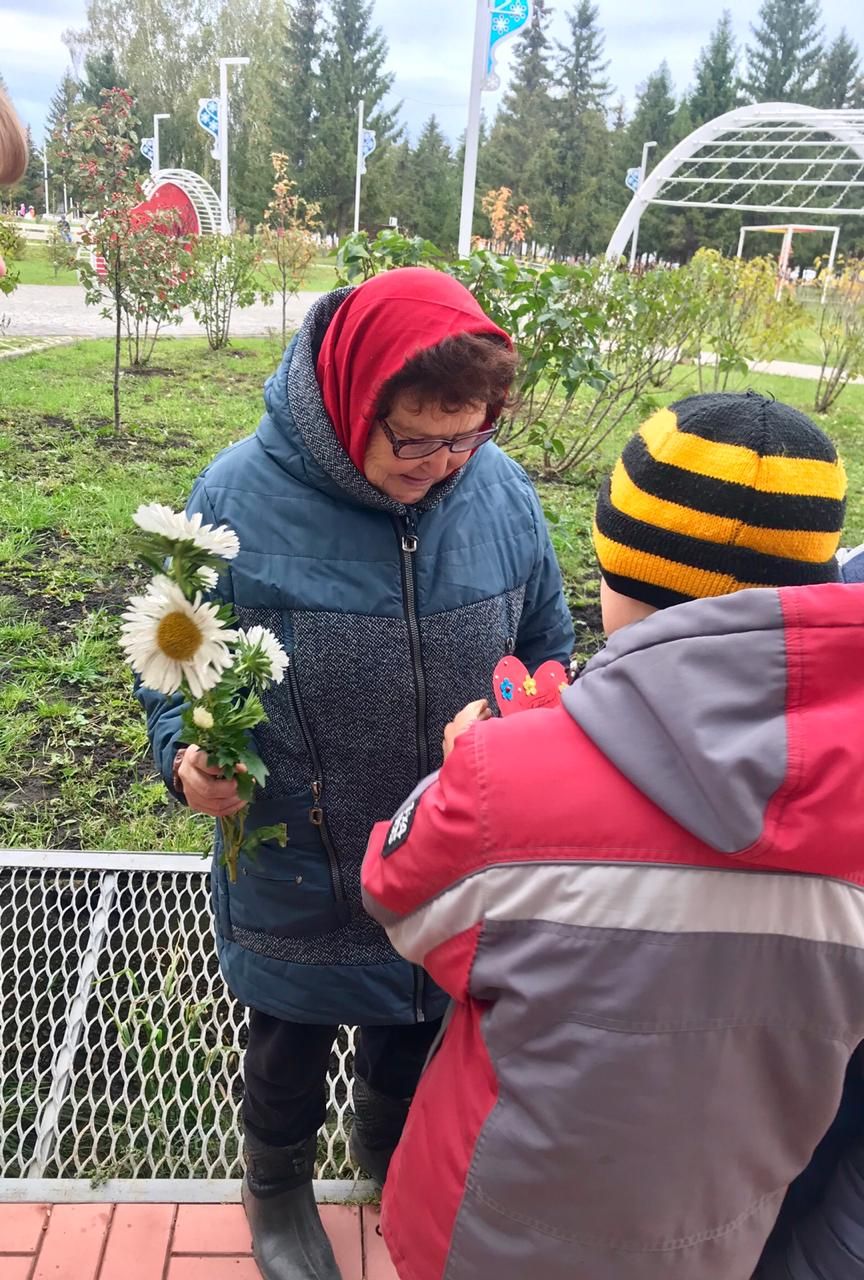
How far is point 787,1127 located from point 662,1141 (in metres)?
0.13

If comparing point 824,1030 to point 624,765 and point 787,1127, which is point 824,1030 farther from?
point 624,765

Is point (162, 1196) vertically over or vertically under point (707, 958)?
under

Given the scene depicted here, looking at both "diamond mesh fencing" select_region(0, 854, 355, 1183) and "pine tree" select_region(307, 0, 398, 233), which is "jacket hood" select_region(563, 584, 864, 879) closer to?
"diamond mesh fencing" select_region(0, 854, 355, 1183)

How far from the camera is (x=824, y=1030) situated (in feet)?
2.85

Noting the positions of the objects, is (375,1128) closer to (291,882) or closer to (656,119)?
(291,882)

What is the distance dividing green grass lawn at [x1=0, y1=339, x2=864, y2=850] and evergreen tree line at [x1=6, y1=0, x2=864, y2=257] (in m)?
37.2

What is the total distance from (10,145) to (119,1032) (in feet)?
5.75

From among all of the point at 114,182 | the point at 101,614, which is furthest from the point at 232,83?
the point at 101,614

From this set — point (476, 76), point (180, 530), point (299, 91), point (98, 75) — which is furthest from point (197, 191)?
point (299, 91)

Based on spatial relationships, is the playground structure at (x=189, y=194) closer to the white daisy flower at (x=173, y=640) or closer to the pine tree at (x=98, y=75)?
the white daisy flower at (x=173, y=640)

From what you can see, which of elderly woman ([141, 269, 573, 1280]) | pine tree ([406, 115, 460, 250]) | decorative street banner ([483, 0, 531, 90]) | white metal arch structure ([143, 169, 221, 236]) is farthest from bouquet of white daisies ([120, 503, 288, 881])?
pine tree ([406, 115, 460, 250])

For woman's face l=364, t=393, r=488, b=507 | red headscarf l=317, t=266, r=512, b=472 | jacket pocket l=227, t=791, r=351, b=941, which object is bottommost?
jacket pocket l=227, t=791, r=351, b=941

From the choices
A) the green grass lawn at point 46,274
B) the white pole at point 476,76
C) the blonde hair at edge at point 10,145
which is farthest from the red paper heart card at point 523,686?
the green grass lawn at point 46,274

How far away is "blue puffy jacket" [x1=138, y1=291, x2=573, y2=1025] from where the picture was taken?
53.8 inches
